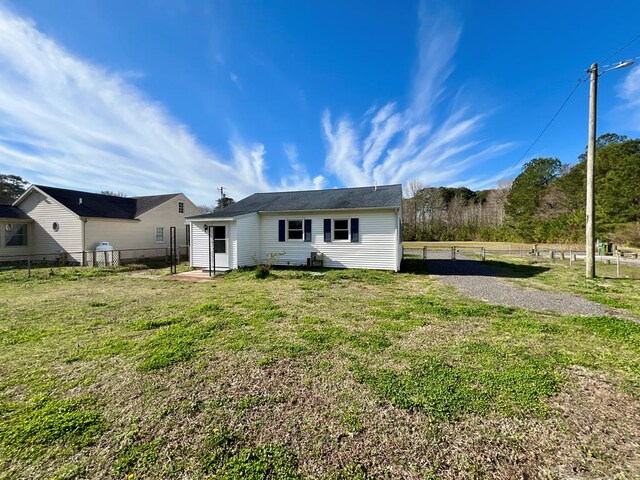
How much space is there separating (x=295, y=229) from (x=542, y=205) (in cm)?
3542

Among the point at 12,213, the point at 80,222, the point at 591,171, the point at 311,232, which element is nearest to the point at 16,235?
the point at 12,213

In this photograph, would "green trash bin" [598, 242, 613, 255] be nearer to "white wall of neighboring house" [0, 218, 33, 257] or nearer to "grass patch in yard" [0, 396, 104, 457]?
"grass patch in yard" [0, 396, 104, 457]

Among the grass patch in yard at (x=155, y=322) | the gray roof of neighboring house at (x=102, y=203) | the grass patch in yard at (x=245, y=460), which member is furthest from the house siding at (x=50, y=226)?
the grass patch in yard at (x=245, y=460)

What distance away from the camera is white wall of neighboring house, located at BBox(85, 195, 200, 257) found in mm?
15859

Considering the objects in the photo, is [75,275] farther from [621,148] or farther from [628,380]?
[621,148]

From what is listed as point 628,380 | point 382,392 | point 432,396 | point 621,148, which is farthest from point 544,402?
point 621,148

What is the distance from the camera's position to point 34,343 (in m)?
4.20

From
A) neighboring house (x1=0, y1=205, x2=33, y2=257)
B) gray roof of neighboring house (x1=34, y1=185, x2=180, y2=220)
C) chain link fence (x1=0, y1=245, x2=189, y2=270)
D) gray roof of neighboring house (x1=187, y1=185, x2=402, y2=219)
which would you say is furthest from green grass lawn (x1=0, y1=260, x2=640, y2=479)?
neighboring house (x1=0, y1=205, x2=33, y2=257)

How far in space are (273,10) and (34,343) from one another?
11.4 metres

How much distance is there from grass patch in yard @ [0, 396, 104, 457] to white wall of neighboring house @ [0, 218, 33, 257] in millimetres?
20295

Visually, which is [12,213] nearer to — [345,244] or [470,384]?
[345,244]

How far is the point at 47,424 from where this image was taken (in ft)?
7.73

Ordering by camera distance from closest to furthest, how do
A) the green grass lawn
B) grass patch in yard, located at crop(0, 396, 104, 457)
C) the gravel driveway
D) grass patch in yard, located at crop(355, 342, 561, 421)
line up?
the green grass lawn, grass patch in yard, located at crop(0, 396, 104, 457), grass patch in yard, located at crop(355, 342, 561, 421), the gravel driveway

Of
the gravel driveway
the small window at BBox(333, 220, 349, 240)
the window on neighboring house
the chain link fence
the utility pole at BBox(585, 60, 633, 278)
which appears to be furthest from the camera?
the window on neighboring house
